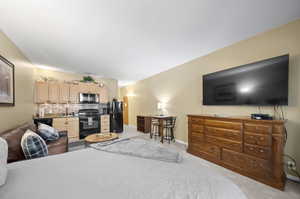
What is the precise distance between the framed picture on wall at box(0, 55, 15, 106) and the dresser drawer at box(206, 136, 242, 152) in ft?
12.6

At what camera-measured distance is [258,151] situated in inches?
69.5

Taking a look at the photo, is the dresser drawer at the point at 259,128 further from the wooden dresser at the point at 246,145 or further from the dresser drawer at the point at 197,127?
the dresser drawer at the point at 197,127

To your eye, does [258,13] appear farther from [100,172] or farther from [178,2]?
[100,172]

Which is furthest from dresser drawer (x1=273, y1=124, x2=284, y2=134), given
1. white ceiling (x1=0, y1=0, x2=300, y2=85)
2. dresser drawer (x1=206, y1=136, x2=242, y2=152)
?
white ceiling (x1=0, y1=0, x2=300, y2=85)

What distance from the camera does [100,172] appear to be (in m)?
0.96

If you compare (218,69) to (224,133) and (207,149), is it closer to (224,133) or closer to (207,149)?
(224,133)

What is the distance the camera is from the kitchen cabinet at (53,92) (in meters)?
3.76

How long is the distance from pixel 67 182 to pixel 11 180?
470 mm

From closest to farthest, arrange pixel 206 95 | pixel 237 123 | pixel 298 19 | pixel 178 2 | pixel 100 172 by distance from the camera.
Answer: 1. pixel 100 172
2. pixel 178 2
3. pixel 298 19
4. pixel 237 123
5. pixel 206 95

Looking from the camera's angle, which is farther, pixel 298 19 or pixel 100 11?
pixel 298 19

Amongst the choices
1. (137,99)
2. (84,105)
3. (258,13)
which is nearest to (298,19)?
(258,13)

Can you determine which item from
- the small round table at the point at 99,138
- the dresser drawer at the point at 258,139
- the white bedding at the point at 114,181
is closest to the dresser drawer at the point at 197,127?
the dresser drawer at the point at 258,139

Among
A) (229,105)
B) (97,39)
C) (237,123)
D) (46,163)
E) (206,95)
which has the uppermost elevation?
(97,39)

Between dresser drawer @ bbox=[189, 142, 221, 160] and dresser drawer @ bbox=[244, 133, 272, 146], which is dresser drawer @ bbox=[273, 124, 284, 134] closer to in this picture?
dresser drawer @ bbox=[244, 133, 272, 146]
